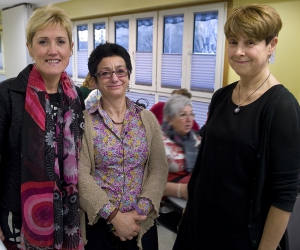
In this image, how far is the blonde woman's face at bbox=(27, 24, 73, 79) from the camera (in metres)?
1.23

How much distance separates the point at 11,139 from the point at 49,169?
195 mm

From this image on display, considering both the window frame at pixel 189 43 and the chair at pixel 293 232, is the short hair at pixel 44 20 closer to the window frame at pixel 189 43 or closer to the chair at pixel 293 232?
the chair at pixel 293 232

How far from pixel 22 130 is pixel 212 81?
10.3 feet

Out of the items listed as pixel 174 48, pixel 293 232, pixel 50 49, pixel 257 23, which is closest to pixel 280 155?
pixel 257 23

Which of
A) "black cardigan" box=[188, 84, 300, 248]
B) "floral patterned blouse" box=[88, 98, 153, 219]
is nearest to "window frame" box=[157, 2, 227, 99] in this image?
"floral patterned blouse" box=[88, 98, 153, 219]

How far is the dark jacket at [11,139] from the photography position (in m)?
1.17

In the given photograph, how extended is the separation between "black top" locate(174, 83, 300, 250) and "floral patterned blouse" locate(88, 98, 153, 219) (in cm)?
29

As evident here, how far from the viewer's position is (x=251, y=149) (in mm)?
999

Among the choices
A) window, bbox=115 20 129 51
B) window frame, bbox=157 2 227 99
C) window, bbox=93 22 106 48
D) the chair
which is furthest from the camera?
window, bbox=93 22 106 48

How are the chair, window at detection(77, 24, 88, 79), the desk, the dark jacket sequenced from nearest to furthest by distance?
the dark jacket < the chair < the desk < window at detection(77, 24, 88, 79)

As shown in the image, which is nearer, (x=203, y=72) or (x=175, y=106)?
(x=175, y=106)

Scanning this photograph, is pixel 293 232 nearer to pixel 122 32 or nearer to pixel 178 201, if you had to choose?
pixel 178 201

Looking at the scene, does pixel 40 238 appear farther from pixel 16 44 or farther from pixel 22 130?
pixel 16 44

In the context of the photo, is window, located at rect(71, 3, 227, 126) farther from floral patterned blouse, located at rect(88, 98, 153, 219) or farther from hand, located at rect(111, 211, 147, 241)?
hand, located at rect(111, 211, 147, 241)
